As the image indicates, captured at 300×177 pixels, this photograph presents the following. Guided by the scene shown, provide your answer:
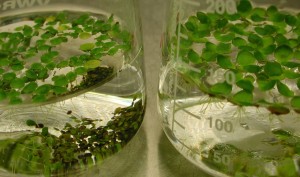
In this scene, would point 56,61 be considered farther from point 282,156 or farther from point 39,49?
point 282,156

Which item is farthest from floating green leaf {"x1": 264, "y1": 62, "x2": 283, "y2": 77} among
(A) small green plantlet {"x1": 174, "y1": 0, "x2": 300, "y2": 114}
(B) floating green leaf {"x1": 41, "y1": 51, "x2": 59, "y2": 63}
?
(B) floating green leaf {"x1": 41, "y1": 51, "x2": 59, "y2": 63}

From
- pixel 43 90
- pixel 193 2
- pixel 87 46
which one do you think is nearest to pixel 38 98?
pixel 43 90

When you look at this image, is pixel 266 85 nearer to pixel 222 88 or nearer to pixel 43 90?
pixel 222 88

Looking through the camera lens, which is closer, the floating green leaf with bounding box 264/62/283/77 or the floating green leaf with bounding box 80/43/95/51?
the floating green leaf with bounding box 264/62/283/77

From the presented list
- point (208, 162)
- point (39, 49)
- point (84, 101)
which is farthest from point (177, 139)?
point (39, 49)

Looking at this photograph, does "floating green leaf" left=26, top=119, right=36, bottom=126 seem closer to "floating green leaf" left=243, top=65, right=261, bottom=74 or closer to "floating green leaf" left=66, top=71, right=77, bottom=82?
"floating green leaf" left=66, top=71, right=77, bottom=82

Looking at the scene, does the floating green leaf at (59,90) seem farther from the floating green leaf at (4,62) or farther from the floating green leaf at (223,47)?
the floating green leaf at (223,47)
